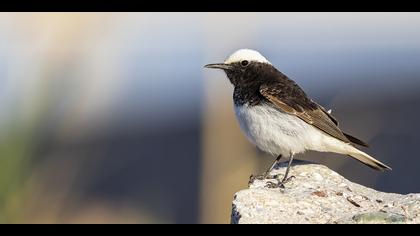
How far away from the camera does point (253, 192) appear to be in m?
6.18

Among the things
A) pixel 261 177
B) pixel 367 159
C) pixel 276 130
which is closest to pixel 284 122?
pixel 276 130

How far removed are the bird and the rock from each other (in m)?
0.85

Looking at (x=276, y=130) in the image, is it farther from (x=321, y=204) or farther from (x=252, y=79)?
(x=321, y=204)

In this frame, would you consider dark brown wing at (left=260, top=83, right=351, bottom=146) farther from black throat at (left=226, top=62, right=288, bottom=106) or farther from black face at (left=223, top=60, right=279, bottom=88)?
black face at (left=223, top=60, right=279, bottom=88)

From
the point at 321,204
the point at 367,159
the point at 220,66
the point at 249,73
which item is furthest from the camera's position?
the point at 220,66

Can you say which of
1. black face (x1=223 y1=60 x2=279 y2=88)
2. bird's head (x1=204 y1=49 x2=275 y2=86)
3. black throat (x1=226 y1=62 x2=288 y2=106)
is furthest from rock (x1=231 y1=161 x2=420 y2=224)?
bird's head (x1=204 y1=49 x2=275 y2=86)

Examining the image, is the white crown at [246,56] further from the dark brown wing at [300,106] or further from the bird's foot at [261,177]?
the bird's foot at [261,177]

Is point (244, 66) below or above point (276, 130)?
above

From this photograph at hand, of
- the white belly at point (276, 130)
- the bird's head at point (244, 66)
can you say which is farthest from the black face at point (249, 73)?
the white belly at point (276, 130)

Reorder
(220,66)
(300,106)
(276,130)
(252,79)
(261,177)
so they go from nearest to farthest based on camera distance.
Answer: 1. (261,177)
2. (276,130)
3. (300,106)
4. (252,79)
5. (220,66)

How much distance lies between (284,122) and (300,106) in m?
0.25

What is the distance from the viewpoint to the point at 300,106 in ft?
26.4

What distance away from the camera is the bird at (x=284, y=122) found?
308 inches

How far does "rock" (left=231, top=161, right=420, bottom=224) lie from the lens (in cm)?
575
